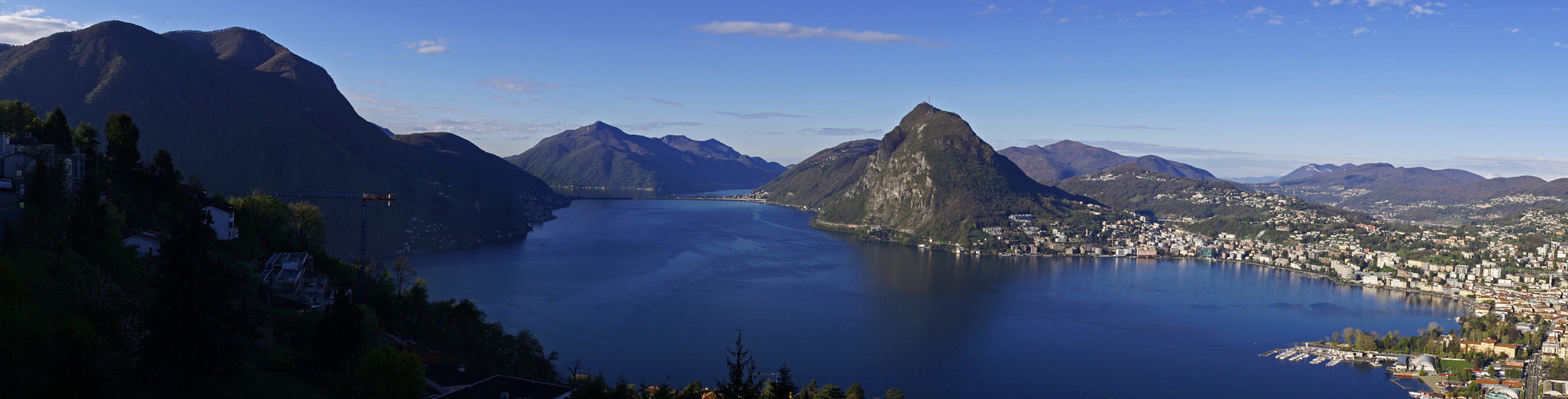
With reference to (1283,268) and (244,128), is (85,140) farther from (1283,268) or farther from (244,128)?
(1283,268)

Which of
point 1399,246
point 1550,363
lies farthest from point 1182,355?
point 1399,246

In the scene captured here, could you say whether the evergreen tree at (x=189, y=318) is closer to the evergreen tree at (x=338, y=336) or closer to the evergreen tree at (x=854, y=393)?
the evergreen tree at (x=338, y=336)

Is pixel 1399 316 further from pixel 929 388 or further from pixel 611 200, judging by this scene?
pixel 611 200

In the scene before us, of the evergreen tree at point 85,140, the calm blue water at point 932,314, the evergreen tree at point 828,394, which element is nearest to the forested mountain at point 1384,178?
the calm blue water at point 932,314

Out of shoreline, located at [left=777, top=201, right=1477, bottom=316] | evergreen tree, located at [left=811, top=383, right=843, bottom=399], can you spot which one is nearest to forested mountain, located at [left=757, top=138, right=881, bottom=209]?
shoreline, located at [left=777, top=201, right=1477, bottom=316]

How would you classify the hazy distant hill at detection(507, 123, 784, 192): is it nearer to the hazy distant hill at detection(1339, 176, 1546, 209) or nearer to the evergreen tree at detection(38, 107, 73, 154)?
the hazy distant hill at detection(1339, 176, 1546, 209)

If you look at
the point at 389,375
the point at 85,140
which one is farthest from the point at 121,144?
the point at 389,375
